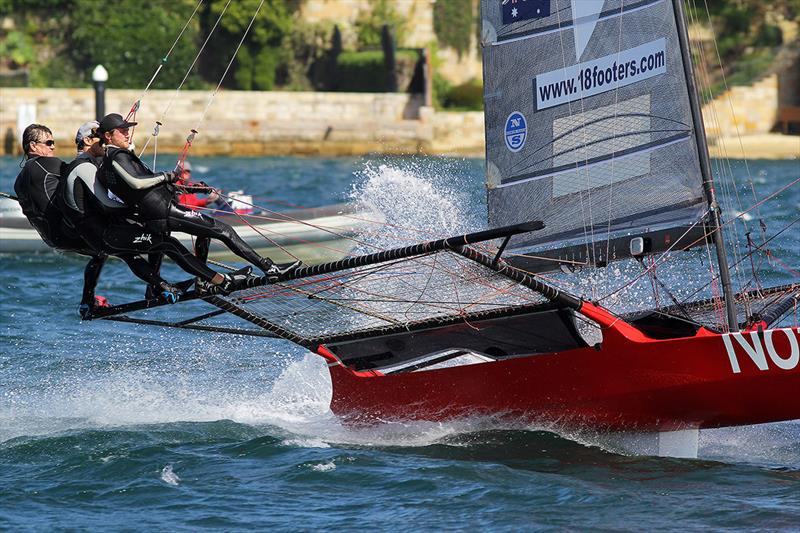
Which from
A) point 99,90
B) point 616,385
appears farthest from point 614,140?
point 99,90

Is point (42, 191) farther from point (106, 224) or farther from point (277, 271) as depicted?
point (277, 271)

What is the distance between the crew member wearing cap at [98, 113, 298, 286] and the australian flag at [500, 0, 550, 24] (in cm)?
196

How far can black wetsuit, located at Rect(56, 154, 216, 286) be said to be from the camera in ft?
23.0

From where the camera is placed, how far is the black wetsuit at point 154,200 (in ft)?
22.3

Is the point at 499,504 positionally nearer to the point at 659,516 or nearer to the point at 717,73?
the point at 659,516

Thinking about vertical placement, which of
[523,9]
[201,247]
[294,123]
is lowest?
[201,247]

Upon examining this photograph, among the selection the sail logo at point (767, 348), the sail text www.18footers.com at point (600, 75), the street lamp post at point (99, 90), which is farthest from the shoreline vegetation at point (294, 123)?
Result: the sail logo at point (767, 348)

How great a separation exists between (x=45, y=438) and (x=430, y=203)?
184 inches

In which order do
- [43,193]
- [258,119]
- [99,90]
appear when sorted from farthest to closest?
[258,119]
[99,90]
[43,193]

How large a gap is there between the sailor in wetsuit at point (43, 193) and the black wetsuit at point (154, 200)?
1.50ft

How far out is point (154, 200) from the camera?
272 inches

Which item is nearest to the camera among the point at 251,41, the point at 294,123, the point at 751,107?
the point at 294,123

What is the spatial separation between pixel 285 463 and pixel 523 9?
9.49ft

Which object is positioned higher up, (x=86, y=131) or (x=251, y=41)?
(x=251, y=41)
